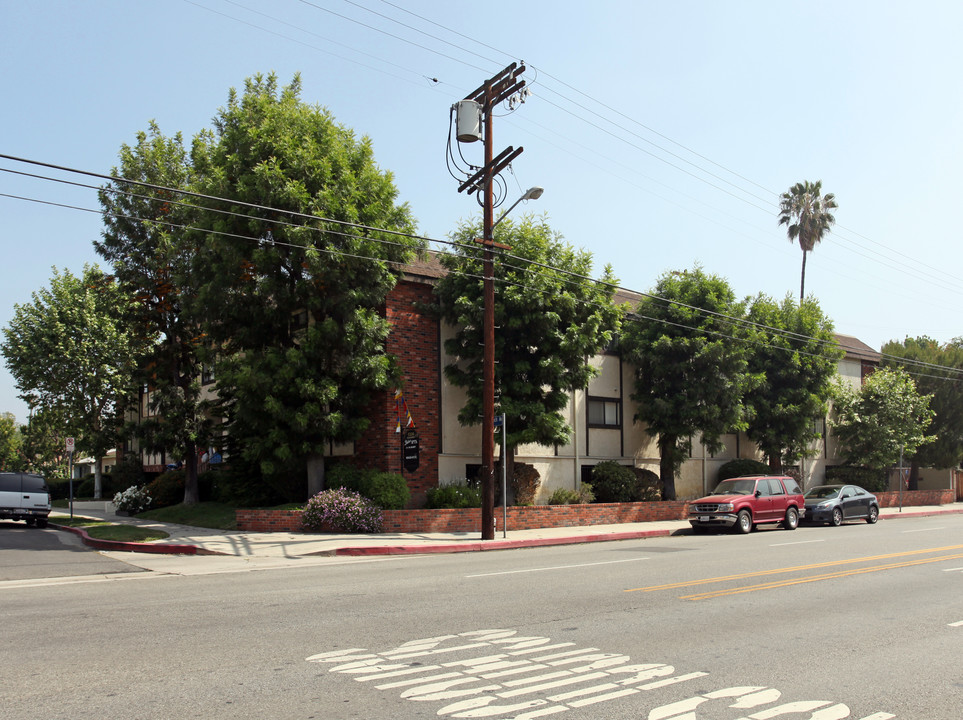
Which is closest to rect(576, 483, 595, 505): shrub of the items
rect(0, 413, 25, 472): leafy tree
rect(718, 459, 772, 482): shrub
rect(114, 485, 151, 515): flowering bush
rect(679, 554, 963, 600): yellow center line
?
rect(718, 459, 772, 482): shrub

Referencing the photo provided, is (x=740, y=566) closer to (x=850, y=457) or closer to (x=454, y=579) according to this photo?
(x=454, y=579)

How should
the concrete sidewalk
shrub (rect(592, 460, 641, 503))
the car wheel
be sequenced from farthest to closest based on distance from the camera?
shrub (rect(592, 460, 641, 503)), the car wheel, the concrete sidewalk

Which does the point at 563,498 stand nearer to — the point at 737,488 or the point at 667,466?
the point at 737,488

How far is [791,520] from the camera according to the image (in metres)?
24.3

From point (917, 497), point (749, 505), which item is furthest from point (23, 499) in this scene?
point (917, 497)

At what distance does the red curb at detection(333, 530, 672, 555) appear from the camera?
1727 centimetres

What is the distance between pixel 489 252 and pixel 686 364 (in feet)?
34.2

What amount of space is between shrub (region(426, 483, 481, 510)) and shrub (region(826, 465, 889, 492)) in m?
23.4

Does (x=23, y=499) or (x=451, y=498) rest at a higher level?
(x=451, y=498)

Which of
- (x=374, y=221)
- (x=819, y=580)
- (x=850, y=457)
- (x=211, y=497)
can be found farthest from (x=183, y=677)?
(x=850, y=457)

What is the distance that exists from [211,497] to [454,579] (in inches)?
805

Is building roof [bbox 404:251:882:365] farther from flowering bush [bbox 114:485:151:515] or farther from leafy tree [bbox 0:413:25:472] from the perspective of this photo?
leafy tree [bbox 0:413:25:472]

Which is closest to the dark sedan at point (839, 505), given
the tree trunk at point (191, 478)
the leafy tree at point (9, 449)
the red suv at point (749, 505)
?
the red suv at point (749, 505)

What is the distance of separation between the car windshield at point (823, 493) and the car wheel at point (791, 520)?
2.61 metres
